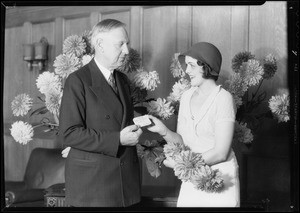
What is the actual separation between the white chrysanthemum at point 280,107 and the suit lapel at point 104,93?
364 millimetres

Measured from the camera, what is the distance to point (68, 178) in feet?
3.41

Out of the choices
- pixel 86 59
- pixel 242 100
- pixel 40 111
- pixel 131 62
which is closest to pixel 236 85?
pixel 242 100

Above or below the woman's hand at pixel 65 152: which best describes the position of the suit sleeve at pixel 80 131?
above

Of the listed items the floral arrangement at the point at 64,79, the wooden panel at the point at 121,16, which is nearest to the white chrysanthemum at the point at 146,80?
the floral arrangement at the point at 64,79

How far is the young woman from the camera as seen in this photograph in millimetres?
989

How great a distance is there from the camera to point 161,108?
Result: 3.52ft

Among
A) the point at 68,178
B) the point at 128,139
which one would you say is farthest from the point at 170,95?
the point at 68,178

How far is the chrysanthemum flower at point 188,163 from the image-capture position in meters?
0.99

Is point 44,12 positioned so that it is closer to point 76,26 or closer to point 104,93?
point 76,26

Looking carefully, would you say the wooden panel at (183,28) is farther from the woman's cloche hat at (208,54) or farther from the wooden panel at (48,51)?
the wooden panel at (48,51)

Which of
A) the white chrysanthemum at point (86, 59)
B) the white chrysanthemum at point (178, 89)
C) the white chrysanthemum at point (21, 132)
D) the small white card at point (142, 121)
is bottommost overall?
the white chrysanthemum at point (21, 132)

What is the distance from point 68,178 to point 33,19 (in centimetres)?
38

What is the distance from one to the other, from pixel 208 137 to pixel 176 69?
185 millimetres

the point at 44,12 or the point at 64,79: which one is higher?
the point at 44,12
